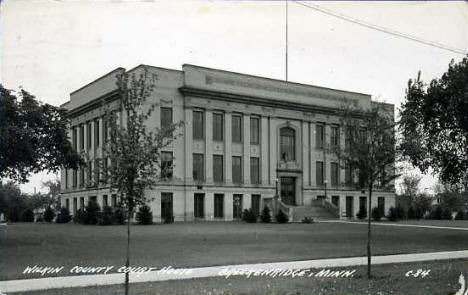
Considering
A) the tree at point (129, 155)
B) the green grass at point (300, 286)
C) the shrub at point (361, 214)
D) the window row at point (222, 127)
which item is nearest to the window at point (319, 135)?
the window row at point (222, 127)

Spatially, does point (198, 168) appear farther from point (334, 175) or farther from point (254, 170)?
point (334, 175)

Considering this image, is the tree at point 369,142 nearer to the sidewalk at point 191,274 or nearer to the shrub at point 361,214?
the sidewalk at point 191,274

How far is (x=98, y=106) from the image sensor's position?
2058 inches

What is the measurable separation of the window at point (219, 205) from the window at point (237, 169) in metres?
2.32

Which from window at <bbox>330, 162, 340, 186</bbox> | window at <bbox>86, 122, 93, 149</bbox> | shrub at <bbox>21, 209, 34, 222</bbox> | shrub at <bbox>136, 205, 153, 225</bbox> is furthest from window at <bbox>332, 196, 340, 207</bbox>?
shrub at <bbox>21, 209, 34, 222</bbox>

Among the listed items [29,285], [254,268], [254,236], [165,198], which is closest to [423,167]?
[254,236]

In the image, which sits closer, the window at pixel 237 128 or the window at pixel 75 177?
the window at pixel 237 128

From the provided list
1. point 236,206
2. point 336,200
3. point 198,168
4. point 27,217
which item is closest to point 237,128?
point 198,168

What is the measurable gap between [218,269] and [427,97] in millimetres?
18104

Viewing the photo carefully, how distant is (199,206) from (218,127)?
7790mm

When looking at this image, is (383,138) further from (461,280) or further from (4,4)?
(4,4)

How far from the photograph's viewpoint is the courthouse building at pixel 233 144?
4706 centimetres

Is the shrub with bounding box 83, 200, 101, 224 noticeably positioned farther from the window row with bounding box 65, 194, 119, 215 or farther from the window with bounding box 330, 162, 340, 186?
the window with bounding box 330, 162, 340, 186

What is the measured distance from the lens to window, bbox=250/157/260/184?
52.0m
